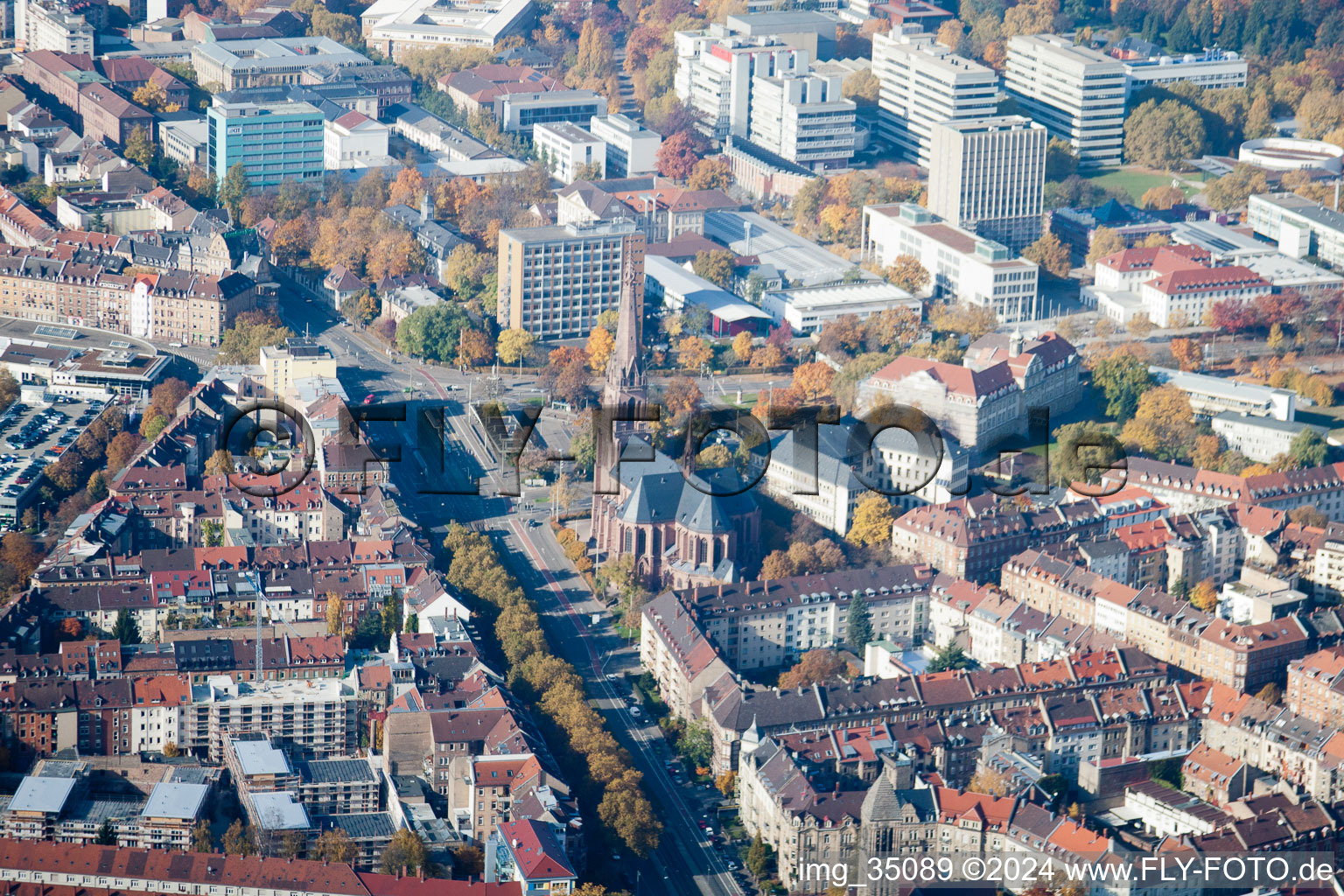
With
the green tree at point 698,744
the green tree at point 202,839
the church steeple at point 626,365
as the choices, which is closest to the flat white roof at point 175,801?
the green tree at point 202,839

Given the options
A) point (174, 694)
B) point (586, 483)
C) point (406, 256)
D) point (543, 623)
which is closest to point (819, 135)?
point (406, 256)

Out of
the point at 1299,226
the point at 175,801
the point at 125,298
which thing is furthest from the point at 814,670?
the point at 1299,226

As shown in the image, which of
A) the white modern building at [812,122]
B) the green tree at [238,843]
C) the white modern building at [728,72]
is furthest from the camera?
the white modern building at [728,72]

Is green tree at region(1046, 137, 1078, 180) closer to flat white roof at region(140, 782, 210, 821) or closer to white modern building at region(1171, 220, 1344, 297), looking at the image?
white modern building at region(1171, 220, 1344, 297)

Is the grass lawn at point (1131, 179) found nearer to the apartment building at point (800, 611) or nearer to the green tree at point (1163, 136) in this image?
the green tree at point (1163, 136)

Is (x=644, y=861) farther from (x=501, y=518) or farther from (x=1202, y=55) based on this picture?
(x=1202, y=55)

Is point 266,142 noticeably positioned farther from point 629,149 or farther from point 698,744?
point 698,744

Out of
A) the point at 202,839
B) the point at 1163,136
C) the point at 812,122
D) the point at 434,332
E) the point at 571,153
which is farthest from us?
the point at 1163,136
